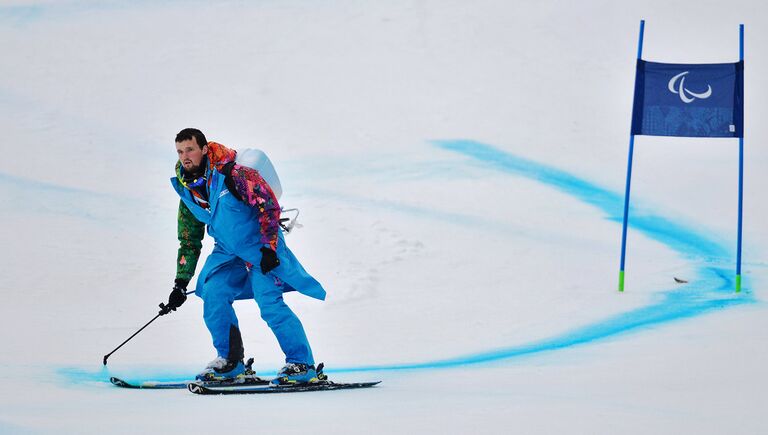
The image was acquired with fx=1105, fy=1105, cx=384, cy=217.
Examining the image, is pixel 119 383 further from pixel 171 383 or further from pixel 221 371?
pixel 221 371

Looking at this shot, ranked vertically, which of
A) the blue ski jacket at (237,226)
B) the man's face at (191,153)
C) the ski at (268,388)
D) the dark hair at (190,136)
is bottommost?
the ski at (268,388)

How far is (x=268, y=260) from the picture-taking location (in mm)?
4684

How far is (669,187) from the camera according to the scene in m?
11.0

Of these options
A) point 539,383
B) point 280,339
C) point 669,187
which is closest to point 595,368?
point 539,383

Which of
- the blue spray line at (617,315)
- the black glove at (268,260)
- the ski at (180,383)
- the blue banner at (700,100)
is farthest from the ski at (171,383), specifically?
the blue banner at (700,100)

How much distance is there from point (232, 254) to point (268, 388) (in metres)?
0.61

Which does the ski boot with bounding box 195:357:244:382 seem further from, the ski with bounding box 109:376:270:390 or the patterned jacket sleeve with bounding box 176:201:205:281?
the patterned jacket sleeve with bounding box 176:201:205:281

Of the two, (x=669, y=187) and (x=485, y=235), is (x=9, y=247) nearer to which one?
(x=485, y=235)

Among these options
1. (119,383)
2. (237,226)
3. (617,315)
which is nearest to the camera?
(237,226)

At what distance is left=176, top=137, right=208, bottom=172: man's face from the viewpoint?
15.4ft

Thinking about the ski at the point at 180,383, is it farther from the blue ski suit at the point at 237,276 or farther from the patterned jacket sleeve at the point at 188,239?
the patterned jacket sleeve at the point at 188,239

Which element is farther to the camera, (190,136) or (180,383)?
(180,383)

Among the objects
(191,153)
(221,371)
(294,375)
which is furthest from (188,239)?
(294,375)

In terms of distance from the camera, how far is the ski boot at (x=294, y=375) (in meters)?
4.85
